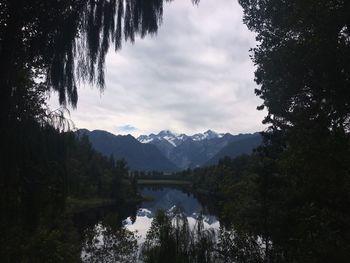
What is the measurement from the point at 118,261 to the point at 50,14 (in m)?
17.3

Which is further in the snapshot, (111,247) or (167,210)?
(167,210)

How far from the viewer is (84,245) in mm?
21844

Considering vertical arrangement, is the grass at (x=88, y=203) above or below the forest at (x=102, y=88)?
below

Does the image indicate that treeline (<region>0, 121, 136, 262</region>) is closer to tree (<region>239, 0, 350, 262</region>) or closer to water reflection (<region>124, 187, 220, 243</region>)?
tree (<region>239, 0, 350, 262</region>)

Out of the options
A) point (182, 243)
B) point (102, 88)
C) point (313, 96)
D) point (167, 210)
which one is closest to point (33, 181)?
point (102, 88)

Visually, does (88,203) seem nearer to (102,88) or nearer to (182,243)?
(182,243)

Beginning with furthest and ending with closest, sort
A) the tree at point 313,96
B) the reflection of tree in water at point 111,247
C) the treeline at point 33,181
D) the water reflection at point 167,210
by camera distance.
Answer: the reflection of tree in water at point 111,247 < the water reflection at point 167,210 < the tree at point 313,96 < the treeline at point 33,181

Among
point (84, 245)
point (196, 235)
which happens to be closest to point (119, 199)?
point (84, 245)

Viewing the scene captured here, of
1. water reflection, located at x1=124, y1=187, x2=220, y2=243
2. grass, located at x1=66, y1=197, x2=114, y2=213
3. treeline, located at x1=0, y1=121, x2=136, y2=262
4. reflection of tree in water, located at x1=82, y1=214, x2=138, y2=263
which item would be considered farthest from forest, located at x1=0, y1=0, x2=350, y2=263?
grass, located at x1=66, y1=197, x2=114, y2=213

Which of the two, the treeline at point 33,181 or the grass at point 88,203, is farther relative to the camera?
the grass at point 88,203

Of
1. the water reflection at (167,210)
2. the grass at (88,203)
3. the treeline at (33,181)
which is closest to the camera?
the treeline at (33,181)

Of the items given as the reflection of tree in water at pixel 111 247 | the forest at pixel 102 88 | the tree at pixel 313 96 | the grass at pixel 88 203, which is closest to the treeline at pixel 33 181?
the forest at pixel 102 88

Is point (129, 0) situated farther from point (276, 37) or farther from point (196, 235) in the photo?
point (196, 235)

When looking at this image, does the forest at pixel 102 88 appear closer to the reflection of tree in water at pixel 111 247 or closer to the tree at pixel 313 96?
the tree at pixel 313 96
